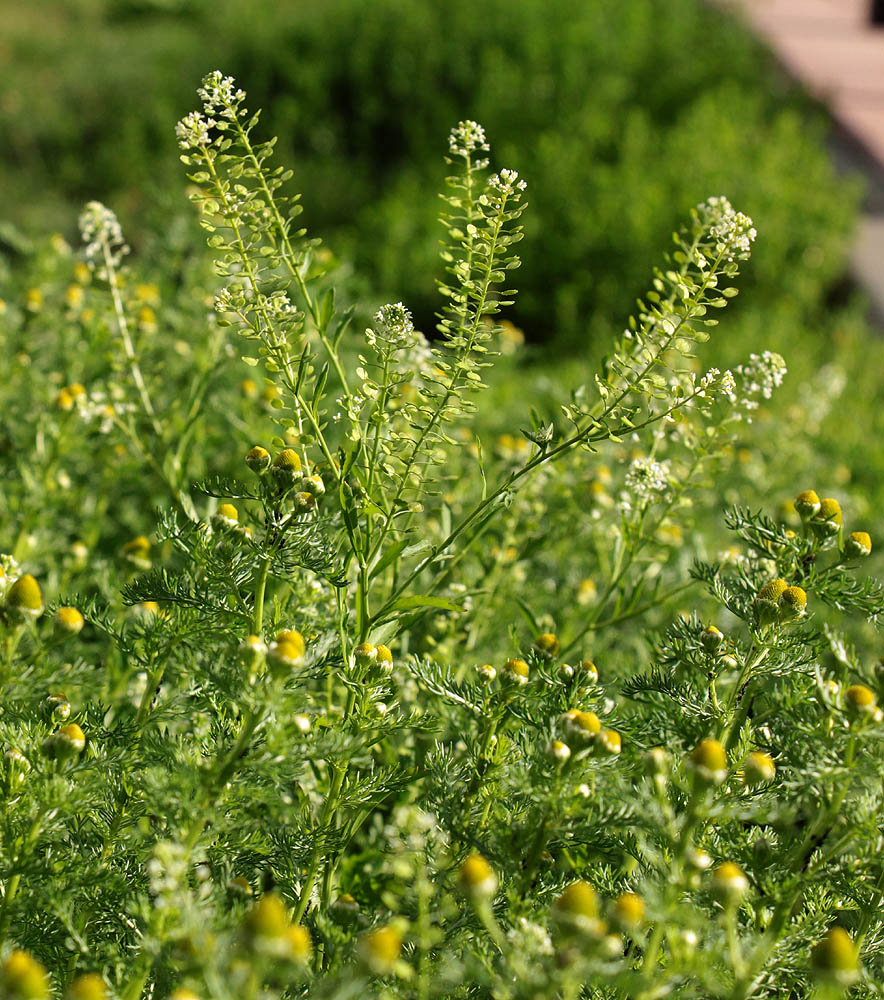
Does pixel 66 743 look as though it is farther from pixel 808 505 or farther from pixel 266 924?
pixel 808 505

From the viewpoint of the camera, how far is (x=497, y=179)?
4.29ft

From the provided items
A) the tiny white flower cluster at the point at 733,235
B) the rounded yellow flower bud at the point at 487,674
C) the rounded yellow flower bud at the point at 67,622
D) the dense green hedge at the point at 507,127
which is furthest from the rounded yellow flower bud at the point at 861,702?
the dense green hedge at the point at 507,127

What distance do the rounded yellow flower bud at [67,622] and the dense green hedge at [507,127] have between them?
12.5 ft

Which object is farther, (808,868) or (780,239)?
(780,239)

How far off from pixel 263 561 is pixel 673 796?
0.56 meters

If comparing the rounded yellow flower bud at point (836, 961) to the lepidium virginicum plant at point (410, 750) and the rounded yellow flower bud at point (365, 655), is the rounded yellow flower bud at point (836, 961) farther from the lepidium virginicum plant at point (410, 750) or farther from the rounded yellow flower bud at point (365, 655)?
the rounded yellow flower bud at point (365, 655)

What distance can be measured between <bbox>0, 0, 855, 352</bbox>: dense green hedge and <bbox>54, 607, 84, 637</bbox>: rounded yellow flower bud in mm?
3796

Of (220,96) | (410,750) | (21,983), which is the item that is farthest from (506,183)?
(21,983)

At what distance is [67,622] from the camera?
48.3 inches

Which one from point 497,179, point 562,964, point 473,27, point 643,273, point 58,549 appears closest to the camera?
point 562,964

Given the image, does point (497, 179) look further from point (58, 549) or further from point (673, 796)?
point (58, 549)

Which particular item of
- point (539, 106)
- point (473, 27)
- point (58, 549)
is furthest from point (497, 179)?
point (473, 27)

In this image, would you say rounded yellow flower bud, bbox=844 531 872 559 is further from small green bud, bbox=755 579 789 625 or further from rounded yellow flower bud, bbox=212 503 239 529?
rounded yellow flower bud, bbox=212 503 239 529

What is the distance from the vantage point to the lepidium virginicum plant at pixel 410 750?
109cm
